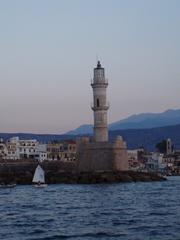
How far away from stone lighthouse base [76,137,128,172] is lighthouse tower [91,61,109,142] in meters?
1.14

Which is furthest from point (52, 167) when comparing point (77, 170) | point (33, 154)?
point (33, 154)

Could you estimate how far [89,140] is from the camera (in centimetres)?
8419

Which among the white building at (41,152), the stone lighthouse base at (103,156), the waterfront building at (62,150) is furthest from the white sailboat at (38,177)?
the white building at (41,152)

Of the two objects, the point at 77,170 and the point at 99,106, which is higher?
the point at 99,106

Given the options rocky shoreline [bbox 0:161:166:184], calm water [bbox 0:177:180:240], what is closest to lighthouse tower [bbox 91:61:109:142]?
rocky shoreline [bbox 0:161:166:184]

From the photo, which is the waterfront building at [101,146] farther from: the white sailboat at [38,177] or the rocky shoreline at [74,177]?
the white sailboat at [38,177]

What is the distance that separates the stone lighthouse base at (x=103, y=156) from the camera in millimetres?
81000

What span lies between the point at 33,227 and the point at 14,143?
106m

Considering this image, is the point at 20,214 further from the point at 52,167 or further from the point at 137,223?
the point at 52,167

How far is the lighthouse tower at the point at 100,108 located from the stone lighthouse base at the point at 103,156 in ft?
3.73

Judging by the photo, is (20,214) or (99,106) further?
(99,106)

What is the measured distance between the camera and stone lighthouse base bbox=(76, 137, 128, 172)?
8100 cm

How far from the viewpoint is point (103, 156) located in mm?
81438

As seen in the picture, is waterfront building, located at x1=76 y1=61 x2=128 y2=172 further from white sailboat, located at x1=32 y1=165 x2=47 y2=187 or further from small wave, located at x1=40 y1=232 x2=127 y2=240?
small wave, located at x1=40 y1=232 x2=127 y2=240
